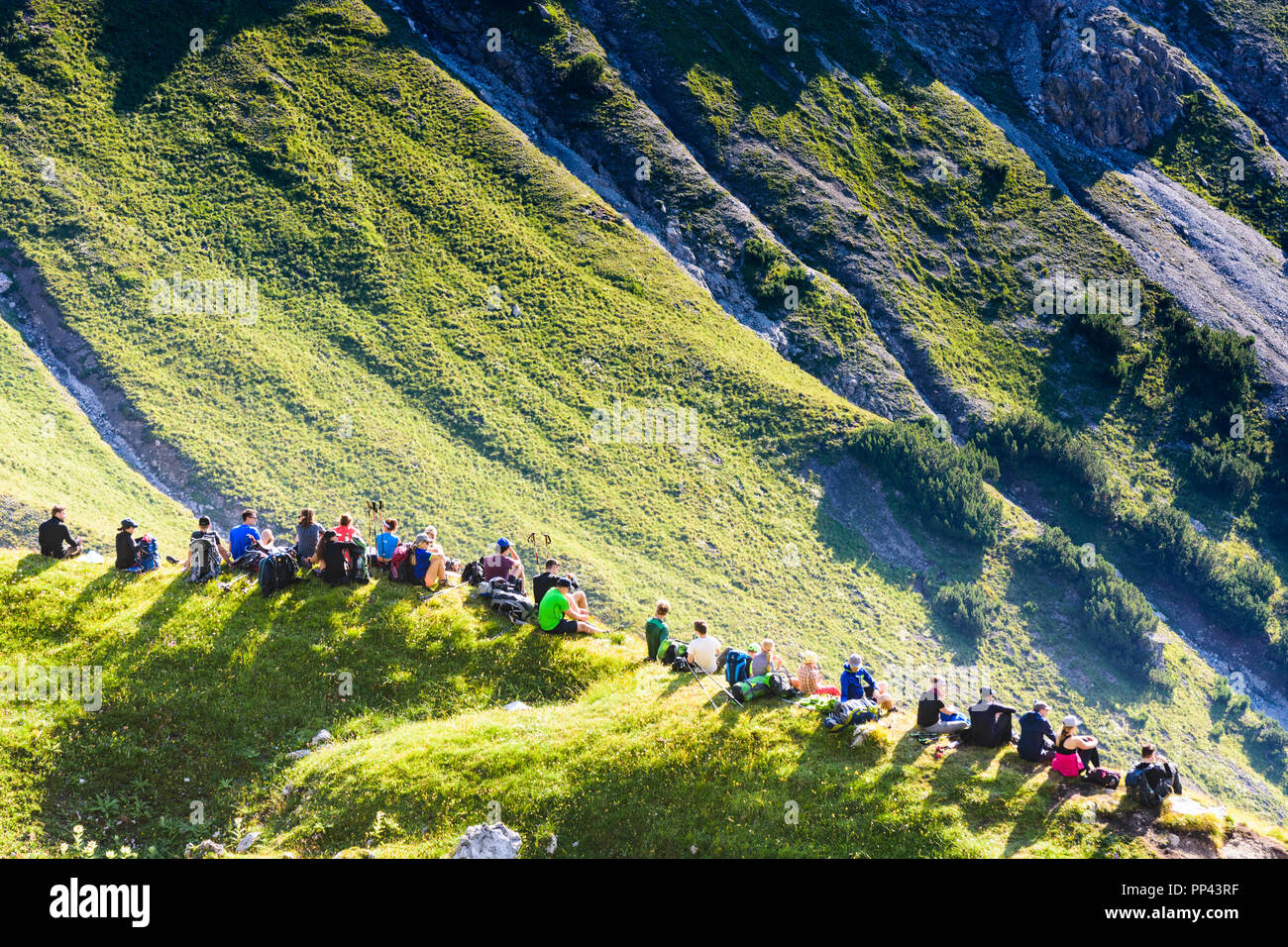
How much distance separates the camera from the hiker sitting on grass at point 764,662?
974 inches

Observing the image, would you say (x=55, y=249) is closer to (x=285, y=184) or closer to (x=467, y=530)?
(x=285, y=184)

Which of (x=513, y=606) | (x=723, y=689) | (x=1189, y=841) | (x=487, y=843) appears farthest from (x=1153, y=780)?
(x=513, y=606)

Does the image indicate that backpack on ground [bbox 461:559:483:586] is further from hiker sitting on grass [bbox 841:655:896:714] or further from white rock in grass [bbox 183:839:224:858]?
hiker sitting on grass [bbox 841:655:896:714]

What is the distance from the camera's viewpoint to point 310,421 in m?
54.9

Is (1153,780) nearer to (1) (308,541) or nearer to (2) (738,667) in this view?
(2) (738,667)

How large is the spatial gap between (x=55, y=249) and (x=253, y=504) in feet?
76.6

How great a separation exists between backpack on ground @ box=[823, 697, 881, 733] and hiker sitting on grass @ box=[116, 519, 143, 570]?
817 inches

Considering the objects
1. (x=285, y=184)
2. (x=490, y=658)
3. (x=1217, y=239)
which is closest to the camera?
(x=490, y=658)

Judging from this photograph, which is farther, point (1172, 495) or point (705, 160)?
point (705, 160)

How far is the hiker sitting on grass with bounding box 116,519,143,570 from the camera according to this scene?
27234 millimetres

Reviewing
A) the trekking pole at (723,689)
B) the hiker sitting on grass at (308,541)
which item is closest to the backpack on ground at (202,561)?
the hiker sitting on grass at (308,541)

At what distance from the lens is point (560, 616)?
2705cm
